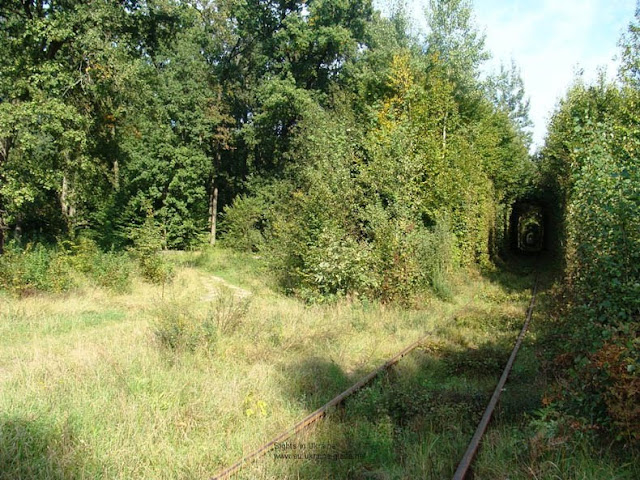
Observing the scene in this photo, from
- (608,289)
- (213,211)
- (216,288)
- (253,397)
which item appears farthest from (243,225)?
(608,289)

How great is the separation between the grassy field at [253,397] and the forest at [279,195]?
0.21 feet

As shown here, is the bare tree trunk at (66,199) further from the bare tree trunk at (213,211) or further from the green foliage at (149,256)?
the bare tree trunk at (213,211)

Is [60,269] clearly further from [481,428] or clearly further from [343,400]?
[481,428]

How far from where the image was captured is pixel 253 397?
597 centimetres

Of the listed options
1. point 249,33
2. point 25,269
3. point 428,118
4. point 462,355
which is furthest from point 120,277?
point 249,33

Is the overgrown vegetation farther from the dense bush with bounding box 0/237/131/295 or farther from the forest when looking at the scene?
the dense bush with bounding box 0/237/131/295

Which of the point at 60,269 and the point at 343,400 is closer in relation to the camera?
the point at 343,400

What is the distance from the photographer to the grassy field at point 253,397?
4.39m

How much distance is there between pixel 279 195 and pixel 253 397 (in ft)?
92.1

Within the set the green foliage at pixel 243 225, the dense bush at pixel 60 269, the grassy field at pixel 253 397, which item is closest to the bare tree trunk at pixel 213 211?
the green foliage at pixel 243 225

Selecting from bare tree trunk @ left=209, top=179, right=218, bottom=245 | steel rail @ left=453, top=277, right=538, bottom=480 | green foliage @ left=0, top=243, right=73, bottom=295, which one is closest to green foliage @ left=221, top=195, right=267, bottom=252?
bare tree trunk @ left=209, top=179, right=218, bottom=245

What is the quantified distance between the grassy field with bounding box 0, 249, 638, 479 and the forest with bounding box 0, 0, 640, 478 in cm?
7

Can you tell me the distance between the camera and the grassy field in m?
4.39

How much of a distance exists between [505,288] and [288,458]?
16364 millimetres
